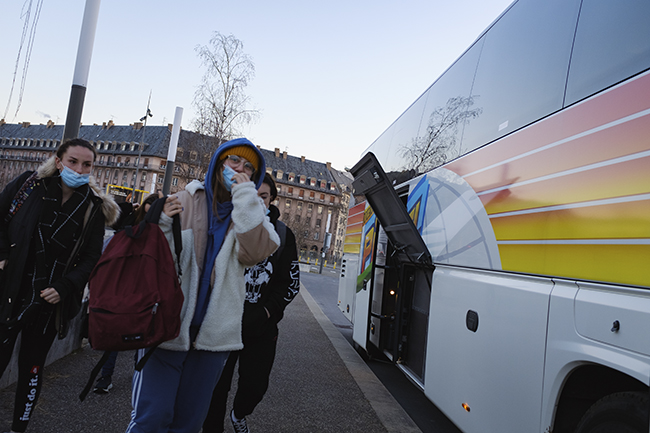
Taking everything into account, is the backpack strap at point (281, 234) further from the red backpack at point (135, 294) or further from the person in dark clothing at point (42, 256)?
the red backpack at point (135, 294)

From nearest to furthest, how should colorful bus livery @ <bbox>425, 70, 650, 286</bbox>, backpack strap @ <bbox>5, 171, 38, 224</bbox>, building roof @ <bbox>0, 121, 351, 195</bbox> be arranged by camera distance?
1. colorful bus livery @ <bbox>425, 70, 650, 286</bbox>
2. backpack strap @ <bbox>5, 171, 38, 224</bbox>
3. building roof @ <bbox>0, 121, 351, 195</bbox>

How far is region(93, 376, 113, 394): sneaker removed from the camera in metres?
4.49

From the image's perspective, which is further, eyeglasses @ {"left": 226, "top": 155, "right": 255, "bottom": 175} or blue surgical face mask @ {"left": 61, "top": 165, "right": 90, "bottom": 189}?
blue surgical face mask @ {"left": 61, "top": 165, "right": 90, "bottom": 189}

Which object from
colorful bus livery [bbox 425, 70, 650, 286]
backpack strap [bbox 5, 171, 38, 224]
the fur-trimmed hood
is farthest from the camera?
the fur-trimmed hood

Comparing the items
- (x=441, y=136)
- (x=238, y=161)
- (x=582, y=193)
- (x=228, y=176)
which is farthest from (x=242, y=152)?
(x=441, y=136)

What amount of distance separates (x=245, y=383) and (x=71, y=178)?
70.9 inches

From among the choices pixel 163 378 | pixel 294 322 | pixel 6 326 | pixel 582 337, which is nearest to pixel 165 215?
pixel 163 378

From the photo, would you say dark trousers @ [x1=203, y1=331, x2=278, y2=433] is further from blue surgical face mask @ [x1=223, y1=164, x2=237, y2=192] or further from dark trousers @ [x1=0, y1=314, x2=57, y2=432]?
blue surgical face mask @ [x1=223, y1=164, x2=237, y2=192]

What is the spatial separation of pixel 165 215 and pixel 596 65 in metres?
2.58

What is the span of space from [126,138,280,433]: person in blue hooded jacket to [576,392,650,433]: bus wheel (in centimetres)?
179

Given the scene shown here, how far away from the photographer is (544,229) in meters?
2.99

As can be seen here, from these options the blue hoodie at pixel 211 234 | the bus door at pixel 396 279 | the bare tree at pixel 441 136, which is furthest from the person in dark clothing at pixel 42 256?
the bare tree at pixel 441 136

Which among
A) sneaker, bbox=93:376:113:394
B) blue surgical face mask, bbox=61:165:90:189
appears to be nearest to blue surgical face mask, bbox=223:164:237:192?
blue surgical face mask, bbox=61:165:90:189

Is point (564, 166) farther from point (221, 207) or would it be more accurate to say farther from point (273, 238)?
point (221, 207)
